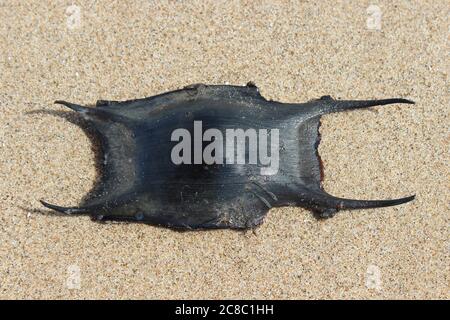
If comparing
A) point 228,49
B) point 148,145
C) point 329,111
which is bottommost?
point 148,145

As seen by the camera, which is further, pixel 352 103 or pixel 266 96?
pixel 266 96

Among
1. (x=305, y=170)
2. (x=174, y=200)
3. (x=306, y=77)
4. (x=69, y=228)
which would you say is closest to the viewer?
(x=174, y=200)

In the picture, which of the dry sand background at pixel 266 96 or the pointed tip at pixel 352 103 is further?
the dry sand background at pixel 266 96

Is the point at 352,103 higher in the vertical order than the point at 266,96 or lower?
lower

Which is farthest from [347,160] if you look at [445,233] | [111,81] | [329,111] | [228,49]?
[111,81]

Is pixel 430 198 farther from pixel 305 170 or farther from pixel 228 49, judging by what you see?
pixel 228 49

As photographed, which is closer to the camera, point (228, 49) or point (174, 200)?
point (174, 200)

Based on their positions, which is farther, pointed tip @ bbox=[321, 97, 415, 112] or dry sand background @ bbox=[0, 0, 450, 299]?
dry sand background @ bbox=[0, 0, 450, 299]

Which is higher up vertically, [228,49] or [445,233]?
[228,49]
